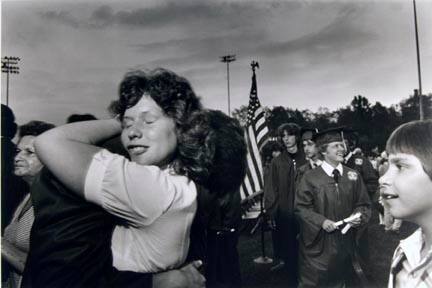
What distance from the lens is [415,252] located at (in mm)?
1430

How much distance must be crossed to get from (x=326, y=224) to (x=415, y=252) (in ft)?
1.29

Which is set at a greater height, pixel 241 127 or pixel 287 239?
pixel 241 127

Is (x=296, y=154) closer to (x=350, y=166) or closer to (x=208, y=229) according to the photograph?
(x=350, y=166)

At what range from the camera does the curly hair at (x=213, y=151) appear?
156 cm

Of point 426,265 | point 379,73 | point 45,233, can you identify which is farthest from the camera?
point 379,73

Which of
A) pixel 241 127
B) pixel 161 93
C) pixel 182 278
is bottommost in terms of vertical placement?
pixel 182 278

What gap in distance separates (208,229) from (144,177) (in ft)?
1.37

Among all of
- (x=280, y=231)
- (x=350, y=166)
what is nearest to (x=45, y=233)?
(x=280, y=231)

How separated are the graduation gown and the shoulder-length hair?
0.31m

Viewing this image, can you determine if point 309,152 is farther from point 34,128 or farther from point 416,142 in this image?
point 34,128

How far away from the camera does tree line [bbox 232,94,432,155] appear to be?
1747mm

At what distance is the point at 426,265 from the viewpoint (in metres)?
1.41

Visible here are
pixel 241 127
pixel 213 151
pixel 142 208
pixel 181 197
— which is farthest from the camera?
pixel 241 127

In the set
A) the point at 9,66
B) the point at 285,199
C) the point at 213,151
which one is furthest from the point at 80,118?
the point at 285,199
